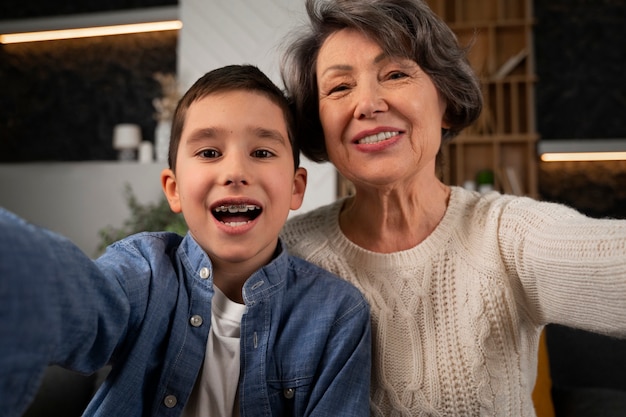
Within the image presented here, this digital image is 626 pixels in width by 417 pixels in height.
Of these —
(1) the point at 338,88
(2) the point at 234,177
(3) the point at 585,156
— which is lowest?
(3) the point at 585,156

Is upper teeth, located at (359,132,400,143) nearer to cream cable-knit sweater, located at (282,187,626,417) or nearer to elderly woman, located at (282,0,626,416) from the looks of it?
elderly woman, located at (282,0,626,416)

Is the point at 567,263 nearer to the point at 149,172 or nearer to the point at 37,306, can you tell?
the point at 37,306

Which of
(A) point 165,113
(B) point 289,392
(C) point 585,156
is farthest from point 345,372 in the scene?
(C) point 585,156

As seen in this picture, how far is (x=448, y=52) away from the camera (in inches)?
52.4

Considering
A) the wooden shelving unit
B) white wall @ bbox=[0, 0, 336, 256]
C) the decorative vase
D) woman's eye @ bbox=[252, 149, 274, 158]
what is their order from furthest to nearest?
the wooden shelving unit < the decorative vase < white wall @ bbox=[0, 0, 336, 256] < woman's eye @ bbox=[252, 149, 274, 158]

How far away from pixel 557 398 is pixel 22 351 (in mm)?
1907

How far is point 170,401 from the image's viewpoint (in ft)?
3.45

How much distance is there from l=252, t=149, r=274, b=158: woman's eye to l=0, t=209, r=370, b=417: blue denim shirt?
0.22m

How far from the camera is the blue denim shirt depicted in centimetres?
92

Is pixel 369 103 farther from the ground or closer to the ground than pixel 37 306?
farther from the ground

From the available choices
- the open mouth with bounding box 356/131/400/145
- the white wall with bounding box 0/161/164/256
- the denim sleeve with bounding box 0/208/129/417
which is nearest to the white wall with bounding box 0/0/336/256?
the white wall with bounding box 0/161/164/256

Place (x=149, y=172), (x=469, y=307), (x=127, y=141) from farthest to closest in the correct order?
(x=127, y=141) → (x=149, y=172) → (x=469, y=307)

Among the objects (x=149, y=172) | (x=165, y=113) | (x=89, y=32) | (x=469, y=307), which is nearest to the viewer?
(x=469, y=307)

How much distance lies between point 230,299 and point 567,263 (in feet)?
2.15
